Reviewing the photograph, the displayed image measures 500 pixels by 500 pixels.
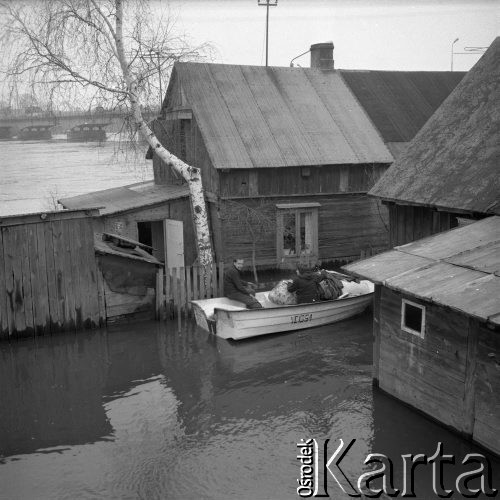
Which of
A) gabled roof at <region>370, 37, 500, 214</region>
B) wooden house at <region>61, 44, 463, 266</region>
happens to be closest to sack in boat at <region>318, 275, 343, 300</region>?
gabled roof at <region>370, 37, 500, 214</region>

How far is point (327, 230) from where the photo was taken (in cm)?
2011

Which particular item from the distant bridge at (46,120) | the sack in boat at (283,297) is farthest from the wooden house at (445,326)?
the distant bridge at (46,120)

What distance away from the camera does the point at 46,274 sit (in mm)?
13570

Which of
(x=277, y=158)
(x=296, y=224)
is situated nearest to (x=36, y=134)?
(x=277, y=158)

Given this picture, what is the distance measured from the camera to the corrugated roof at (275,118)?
19.2 metres

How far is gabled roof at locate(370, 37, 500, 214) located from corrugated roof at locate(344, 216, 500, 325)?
117 cm

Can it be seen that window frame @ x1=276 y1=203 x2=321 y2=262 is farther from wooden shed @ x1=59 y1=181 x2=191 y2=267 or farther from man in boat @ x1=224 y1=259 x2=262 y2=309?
man in boat @ x1=224 y1=259 x2=262 y2=309

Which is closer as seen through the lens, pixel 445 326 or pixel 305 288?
pixel 445 326

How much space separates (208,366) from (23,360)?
13.6 feet

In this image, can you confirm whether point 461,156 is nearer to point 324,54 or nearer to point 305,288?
point 305,288

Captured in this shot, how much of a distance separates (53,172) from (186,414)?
3605cm

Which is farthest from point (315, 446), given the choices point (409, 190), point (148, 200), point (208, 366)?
point (148, 200)

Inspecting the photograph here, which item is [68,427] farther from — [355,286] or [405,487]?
[355,286]

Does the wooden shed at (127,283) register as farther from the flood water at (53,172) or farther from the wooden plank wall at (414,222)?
the flood water at (53,172)
